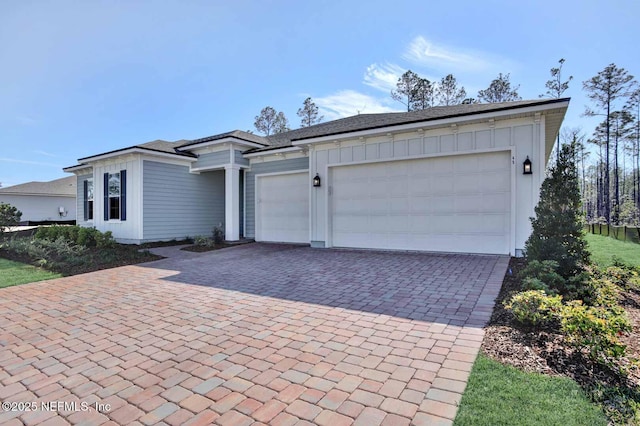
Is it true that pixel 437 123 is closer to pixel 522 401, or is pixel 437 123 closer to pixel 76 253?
pixel 522 401

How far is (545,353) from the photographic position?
2.79m

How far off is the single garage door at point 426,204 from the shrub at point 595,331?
182 inches

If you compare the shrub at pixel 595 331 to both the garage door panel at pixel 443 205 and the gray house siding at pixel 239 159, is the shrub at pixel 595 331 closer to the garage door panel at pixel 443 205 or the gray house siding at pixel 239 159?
the garage door panel at pixel 443 205

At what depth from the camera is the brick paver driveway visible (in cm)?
216

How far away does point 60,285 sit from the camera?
613 centimetres

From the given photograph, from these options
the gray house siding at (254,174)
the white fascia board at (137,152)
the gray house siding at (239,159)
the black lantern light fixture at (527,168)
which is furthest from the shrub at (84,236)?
the black lantern light fixture at (527,168)

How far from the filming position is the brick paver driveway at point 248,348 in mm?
2164

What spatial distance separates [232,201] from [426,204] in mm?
6513

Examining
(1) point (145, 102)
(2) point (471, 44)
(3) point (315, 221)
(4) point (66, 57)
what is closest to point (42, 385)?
(3) point (315, 221)

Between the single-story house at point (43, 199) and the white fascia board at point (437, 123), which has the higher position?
the white fascia board at point (437, 123)

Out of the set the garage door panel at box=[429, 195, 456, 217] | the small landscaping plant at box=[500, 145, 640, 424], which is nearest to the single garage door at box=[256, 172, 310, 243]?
the garage door panel at box=[429, 195, 456, 217]

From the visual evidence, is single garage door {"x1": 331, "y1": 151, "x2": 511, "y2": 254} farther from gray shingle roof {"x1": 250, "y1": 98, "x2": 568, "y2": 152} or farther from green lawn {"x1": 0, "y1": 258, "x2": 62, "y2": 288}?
green lawn {"x1": 0, "y1": 258, "x2": 62, "y2": 288}

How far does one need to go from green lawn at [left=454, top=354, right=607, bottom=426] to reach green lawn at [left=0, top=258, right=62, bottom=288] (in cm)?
804

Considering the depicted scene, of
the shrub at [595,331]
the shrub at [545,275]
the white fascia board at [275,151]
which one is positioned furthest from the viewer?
the white fascia board at [275,151]
